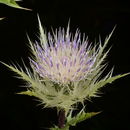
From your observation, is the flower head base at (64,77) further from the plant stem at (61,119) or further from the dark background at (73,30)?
the dark background at (73,30)

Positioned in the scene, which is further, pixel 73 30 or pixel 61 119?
pixel 73 30

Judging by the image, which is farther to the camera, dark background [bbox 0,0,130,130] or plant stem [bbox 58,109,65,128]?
dark background [bbox 0,0,130,130]

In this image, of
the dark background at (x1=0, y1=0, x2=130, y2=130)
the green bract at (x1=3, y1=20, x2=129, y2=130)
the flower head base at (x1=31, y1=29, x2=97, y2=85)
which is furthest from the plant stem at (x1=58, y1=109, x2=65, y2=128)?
the dark background at (x1=0, y1=0, x2=130, y2=130)

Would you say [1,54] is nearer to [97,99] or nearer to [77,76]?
[97,99]

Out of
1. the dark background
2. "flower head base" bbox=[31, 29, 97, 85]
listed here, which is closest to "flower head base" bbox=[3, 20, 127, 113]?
"flower head base" bbox=[31, 29, 97, 85]

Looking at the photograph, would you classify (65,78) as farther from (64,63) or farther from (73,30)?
(73,30)

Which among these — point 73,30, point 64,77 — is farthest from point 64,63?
point 73,30

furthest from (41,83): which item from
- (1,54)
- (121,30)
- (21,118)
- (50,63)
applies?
(121,30)

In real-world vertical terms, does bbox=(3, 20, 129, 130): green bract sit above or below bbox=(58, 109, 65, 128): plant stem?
above

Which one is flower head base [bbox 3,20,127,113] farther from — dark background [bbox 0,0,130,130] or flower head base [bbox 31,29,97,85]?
dark background [bbox 0,0,130,130]
